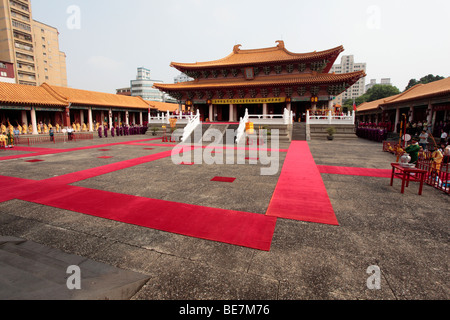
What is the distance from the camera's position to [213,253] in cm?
347

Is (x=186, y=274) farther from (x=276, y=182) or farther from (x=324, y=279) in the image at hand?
(x=276, y=182)

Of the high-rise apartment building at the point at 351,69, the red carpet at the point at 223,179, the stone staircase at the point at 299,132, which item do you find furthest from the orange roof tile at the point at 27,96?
the high-rise apartment building at the point at 351,69

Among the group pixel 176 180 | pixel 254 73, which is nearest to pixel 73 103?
pixel 254 73

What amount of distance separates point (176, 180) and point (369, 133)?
20711mm

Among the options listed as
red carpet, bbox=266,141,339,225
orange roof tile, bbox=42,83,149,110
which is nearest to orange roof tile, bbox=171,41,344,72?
orange roof tile, bbox=42,83,149,110

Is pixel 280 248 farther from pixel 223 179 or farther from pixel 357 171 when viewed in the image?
pixel 357 171

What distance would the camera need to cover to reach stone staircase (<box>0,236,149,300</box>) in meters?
2.15

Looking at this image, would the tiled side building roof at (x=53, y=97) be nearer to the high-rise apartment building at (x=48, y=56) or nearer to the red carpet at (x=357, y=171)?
the red carpet at (x=357, y=171)

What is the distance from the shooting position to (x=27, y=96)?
2344 centimetres

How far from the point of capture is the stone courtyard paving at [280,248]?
2.73 metres

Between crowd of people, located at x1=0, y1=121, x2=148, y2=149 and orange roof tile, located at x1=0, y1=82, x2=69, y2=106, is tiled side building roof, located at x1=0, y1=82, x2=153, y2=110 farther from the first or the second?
crowd of people, located at x1=0, y1=121, x2=148, y2=149

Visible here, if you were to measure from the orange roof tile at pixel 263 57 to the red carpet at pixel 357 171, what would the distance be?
19.4 m

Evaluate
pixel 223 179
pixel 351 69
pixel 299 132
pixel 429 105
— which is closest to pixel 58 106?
pixel 299 132

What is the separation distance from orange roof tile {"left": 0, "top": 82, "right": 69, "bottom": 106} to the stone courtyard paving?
22666 mm
